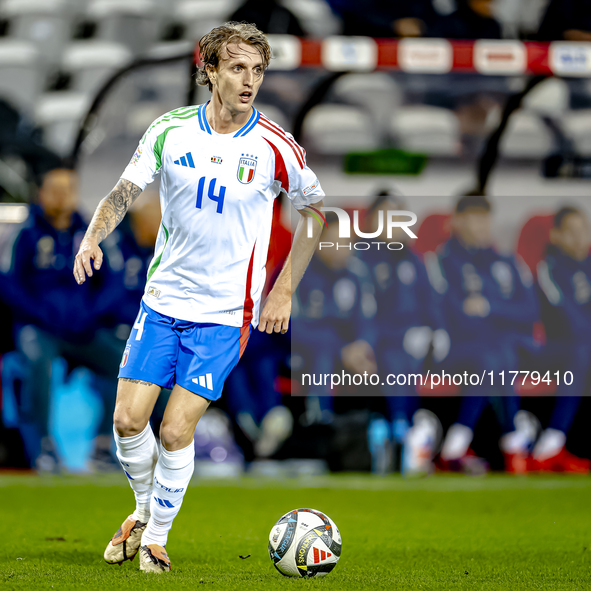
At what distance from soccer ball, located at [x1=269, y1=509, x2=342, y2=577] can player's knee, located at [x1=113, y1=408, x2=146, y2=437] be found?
73 centimetres

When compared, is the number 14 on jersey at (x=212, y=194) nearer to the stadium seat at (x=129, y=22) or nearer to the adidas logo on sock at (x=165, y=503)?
the adidas logo on sock at (x=165, y=503)

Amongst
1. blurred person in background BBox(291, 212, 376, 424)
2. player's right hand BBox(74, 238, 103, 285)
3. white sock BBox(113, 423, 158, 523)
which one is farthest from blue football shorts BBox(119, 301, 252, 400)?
blurred person in background BBox(291, 212, 376, 424)

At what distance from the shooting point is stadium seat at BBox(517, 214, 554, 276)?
25.5 feet

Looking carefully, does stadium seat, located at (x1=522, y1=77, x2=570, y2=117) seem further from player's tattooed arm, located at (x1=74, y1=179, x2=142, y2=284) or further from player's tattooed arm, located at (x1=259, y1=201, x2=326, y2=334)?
player's tattooed arm, located at (x1=74, y1=179, x2=142, y2=284)

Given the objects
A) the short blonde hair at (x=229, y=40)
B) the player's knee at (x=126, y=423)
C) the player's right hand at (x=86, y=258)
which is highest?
the short blonde hair at (x=229, y=40)

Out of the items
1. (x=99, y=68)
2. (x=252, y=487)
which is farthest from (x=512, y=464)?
(x=99, y=68)

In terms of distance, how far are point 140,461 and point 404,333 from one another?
4338 millimetres

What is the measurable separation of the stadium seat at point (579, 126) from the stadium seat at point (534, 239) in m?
0.79

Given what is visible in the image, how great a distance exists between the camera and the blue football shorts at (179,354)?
3.46m

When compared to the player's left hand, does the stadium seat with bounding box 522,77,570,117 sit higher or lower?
higher

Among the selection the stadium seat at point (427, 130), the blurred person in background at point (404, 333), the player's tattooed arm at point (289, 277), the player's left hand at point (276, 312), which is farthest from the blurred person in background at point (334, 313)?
the player's left hand at point (276, 312)

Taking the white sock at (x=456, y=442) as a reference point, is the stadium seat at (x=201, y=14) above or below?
above

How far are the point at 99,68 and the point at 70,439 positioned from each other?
3.49 metres

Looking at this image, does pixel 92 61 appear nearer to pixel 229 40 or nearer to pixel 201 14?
pixel 201 14
